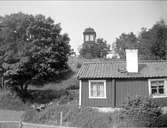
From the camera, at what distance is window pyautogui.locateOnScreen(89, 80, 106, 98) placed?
1918cm

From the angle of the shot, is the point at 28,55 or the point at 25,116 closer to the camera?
the point at 25,116

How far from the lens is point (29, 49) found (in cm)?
2361

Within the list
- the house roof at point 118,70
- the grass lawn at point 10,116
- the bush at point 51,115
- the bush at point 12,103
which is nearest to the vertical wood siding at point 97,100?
the house roof at point 118,70

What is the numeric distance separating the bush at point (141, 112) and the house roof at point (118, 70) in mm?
4116

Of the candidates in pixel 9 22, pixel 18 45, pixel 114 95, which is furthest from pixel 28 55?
pixel 114 95

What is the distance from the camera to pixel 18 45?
78.3 ft

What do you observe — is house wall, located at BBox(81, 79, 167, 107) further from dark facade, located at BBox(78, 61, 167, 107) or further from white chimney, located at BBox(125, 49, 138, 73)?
white chimney, located at BBox(125, 49, 138, 73)

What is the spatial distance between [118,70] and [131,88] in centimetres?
213

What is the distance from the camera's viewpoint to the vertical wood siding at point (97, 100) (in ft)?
61.8

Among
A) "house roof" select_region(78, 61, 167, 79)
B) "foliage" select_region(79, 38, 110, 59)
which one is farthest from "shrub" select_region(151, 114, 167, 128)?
"foliage" select_region(79, 38, 110, 59)

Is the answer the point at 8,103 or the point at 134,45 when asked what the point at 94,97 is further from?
the point at 134,45

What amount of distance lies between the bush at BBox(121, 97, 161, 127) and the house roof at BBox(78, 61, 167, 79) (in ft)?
13.5

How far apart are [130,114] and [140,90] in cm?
452

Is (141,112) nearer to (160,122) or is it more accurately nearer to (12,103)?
(160,122)
